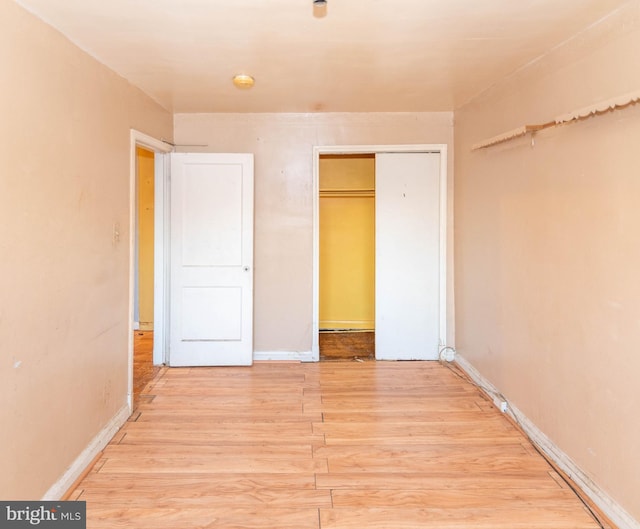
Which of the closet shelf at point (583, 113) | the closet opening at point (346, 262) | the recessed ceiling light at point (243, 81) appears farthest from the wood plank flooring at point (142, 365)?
the closet shelf at point (583, 113)

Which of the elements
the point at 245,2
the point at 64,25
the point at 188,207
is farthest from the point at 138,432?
the point at 245,2

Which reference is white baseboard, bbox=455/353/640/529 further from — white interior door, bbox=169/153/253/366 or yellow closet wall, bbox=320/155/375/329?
yellow closet wall, bbox=320/155/375/329

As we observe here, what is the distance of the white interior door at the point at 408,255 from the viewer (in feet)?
13.5

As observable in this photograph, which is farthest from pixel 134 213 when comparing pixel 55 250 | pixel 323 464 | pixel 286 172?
pixel 323 464

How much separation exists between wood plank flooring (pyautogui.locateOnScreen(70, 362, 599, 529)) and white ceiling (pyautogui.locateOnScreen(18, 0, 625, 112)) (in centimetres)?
226

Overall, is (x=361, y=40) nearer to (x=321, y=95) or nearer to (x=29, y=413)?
(x=321, y=95)

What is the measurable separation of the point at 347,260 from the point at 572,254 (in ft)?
11.1

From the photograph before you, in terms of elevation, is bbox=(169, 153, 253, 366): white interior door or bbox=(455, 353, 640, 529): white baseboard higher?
bbox=(169, 153, 253, 366): white interior door

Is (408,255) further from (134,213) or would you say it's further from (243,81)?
(134,213)

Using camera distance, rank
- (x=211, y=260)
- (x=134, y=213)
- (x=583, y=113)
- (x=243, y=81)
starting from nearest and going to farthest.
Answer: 1. (x=583, y=113)
2. (x=243, y=81)
3. (x=134, y=213)
4. (x=211, y=260)

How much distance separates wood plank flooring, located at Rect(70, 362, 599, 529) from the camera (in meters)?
1.97

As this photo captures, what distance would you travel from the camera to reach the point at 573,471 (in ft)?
7.30

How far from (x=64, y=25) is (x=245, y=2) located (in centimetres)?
91

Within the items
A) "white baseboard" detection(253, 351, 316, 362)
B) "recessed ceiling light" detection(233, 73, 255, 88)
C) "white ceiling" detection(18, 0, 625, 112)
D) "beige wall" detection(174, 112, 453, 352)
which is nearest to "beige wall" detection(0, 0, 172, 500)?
"white ceiling" detection(18, 0, 625, 112)
